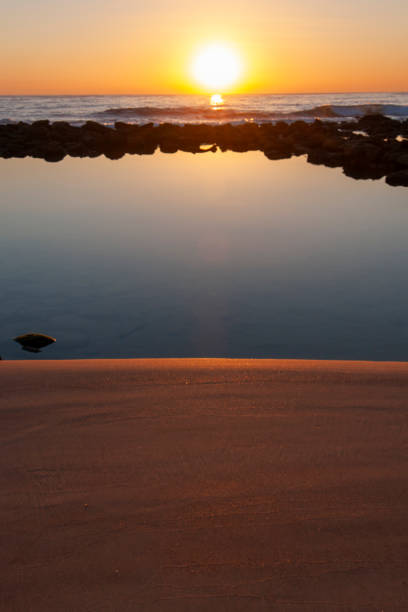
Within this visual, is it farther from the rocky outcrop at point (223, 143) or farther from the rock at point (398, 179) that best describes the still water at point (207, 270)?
the rocky outcrop at point (223, 143)

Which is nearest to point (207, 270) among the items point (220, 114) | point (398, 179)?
point (398, 179)

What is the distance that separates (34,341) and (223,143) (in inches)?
838

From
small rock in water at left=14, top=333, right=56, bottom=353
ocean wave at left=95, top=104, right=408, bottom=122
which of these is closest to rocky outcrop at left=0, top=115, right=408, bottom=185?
small rock in water at left=14, top=333, right=56, bottom=353

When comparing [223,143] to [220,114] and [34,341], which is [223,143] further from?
[220,114]

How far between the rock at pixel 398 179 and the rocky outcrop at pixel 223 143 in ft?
0.08

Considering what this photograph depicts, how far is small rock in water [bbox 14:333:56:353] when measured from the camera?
445 centimetres

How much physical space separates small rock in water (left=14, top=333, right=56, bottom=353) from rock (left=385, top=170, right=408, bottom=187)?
11093 millimetres

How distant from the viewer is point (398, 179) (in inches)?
523

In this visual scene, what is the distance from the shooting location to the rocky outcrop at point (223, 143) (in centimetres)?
1653

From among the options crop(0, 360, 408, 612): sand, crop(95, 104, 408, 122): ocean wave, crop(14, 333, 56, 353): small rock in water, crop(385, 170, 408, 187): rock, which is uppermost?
crop(95, 104, 408, 122): ocean wave

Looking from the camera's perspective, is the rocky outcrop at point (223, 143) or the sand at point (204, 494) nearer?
the sand at point (204, 494)

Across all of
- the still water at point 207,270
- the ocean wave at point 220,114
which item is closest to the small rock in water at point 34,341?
the still water at point 207,270

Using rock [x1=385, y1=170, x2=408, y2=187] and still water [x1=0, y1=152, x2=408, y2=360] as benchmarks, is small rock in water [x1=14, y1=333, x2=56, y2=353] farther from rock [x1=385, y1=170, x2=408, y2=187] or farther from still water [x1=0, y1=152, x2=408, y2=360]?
rock [x1=385, y1=170, x2=408, y2=187]

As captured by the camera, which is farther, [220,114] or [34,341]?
[220,114]
